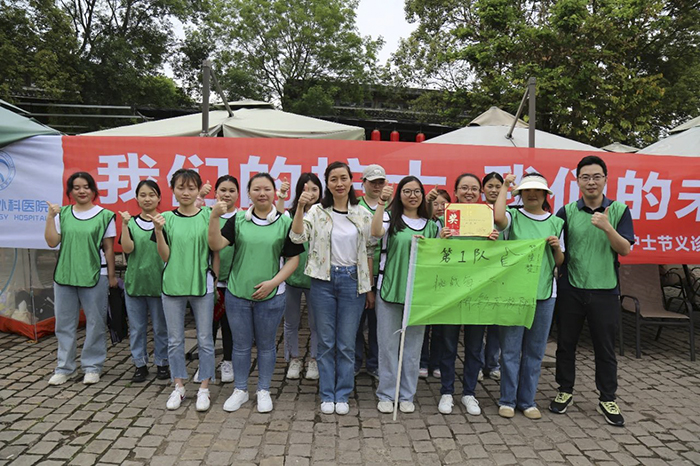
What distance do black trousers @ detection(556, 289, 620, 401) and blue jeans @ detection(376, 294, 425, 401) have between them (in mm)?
1178

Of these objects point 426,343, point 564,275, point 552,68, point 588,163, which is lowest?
point 426,343

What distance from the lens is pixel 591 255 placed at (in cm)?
344

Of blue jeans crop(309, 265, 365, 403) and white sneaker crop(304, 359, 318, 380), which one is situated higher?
blue jeans crop(309, 265, 365, 403)

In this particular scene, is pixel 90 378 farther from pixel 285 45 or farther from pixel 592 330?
pixel 285 45

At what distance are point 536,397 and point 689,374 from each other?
194 cm

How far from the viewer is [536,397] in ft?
12.8

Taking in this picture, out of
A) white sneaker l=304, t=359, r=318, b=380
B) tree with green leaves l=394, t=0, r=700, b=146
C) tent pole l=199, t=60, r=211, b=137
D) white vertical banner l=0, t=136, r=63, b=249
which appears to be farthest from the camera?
tree with green leaves l=394, t=0, r=700, b=146

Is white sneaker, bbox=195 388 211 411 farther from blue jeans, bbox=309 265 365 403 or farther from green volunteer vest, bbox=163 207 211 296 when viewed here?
blue jeans, bbox=309 265 365 403

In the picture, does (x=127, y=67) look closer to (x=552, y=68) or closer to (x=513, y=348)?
(x=552, y=68)

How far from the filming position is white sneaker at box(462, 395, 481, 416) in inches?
138

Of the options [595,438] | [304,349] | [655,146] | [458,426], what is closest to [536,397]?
[595,438]

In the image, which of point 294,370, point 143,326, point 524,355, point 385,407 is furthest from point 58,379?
point 524,355

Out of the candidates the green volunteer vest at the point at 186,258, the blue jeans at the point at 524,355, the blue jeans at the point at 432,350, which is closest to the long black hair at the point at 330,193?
the green volunteer vest at the point at 186,258

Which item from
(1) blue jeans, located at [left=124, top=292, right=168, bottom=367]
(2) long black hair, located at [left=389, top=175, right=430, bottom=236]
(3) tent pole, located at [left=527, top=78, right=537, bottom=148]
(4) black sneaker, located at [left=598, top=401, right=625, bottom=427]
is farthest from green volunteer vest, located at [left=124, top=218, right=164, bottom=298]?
(3) tent pole, located at [left=527, top=78, right=537, bottom=148]
